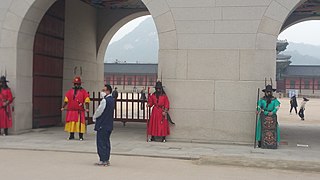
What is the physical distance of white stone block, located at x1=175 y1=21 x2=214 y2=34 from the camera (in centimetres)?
1078

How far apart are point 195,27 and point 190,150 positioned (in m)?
3.50

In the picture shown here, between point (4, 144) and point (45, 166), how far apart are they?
2972 mm

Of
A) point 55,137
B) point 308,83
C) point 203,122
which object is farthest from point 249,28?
point 308,83

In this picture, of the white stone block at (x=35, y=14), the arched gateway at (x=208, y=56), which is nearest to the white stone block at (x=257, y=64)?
the arched gateway at (x=208, y=56)

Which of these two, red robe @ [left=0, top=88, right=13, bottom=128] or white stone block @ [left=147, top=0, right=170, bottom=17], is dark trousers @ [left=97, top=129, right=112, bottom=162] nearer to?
white stone block @ [left=147, top=0, right=170, bottom=17]

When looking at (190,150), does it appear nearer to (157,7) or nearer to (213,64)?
(213,64)

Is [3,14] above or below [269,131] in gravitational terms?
above

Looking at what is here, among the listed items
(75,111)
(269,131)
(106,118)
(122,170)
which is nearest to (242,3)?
(269,131)

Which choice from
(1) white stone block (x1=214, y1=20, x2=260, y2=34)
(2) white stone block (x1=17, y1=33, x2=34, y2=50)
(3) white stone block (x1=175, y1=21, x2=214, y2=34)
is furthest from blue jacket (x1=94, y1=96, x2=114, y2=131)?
(2) white stone block (x1=17, y1=33, x2=34, y2=50)

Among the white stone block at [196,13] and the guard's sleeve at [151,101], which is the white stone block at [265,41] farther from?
the guard's sleeve at [151,101]

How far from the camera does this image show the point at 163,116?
35.0 ft

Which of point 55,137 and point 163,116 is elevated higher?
point 163,116

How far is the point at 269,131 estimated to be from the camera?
9.98 metres

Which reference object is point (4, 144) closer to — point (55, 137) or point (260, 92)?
point (55, 137)
